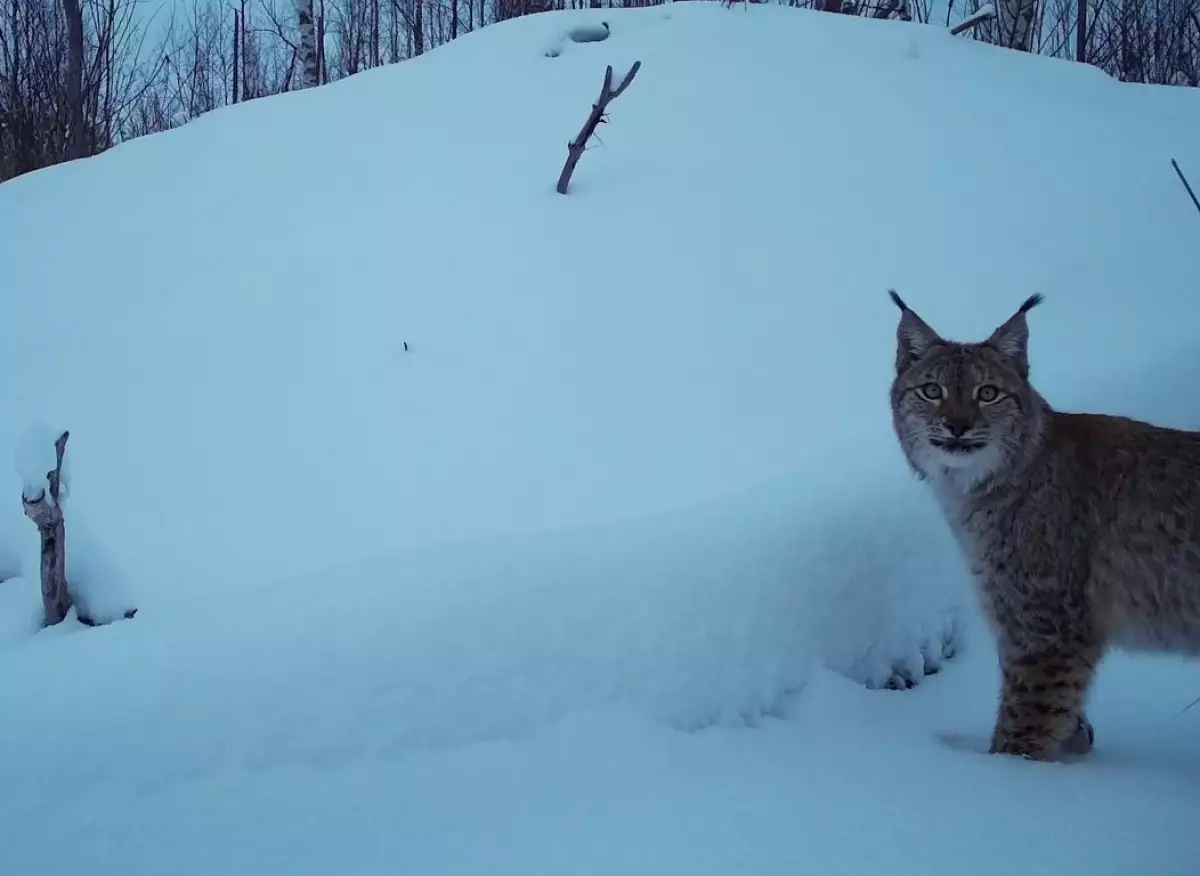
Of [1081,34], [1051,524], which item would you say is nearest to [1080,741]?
[1051,524]

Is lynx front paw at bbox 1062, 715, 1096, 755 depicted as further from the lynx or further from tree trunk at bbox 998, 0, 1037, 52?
tree trunk at bbox 998, 0, 1037, 52

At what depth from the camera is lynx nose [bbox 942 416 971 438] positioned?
9.63 ft

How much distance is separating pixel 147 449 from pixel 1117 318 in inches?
222

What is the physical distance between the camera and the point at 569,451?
4664 mm

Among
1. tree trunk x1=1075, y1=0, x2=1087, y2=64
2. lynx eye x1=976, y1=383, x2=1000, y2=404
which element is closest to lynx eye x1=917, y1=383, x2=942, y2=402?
lynx eye x1=976, y1=383, x2=1000, y2=404

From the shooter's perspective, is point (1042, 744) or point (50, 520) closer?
point (1042, 744)

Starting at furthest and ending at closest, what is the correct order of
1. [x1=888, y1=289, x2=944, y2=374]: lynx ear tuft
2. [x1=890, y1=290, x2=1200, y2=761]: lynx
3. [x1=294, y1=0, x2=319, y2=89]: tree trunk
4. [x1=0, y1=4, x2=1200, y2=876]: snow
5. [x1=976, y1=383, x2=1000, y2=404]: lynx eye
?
[x1=294, y1=0, x2=319, y2=89]: tree trunk, [x1=888, y1=289, x2=944, y2=374]: lynx ear tuft, [x1=976, y1=383, x2=1000, y2=404]: lynx eye, [x1=890, y1=290, x2=1200, y2=761]: lynx, [x1=0, y1=4, x2=1200, y2=876]: snow

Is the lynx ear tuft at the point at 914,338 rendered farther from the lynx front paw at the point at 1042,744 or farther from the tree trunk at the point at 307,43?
the tree trunk at the point at 307,43

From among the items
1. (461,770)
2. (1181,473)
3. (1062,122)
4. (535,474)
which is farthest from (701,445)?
(1062,122)

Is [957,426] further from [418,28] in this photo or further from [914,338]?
[418,28]

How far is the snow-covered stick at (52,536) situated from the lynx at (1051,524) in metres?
3.17

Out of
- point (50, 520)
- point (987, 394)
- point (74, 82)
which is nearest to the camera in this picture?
point (987, 394)

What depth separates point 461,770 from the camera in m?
2.31

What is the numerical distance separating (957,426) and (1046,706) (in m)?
0.91
